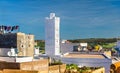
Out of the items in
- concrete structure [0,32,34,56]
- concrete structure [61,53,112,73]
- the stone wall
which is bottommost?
concrete structure [61,53,112,73]

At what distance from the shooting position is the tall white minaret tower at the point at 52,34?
3344 centimetres

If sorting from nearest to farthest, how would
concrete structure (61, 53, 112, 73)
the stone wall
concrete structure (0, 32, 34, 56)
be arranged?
the stone wall
concrete structure (61, 53, 112, 73)
concrete structure (0, 32, 34, 56)

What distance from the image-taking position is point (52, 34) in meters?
34.1

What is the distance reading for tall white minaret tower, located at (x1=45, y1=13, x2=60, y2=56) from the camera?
33.4 meters

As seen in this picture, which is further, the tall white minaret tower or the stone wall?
the tall white minaret tower

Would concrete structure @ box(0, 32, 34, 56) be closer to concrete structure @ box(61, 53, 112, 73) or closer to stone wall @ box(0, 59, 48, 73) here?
concrete structure @ box(61, 53, 112, 73)

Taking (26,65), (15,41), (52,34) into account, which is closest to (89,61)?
(52,34)

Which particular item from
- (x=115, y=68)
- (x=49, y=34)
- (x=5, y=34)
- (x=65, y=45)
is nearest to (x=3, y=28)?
(x=5, y=34)

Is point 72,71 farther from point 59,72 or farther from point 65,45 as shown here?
point 65,45

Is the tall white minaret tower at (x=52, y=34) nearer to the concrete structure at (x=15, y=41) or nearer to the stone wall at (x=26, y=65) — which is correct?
the concrete structure at (x=15, y=41)

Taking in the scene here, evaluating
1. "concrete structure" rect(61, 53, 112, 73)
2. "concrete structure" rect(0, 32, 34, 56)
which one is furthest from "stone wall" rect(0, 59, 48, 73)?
"concrete structure" rect(61, 53, 112, 73)

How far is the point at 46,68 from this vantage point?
21297 mm

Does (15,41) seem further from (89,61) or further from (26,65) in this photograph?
(26,65)

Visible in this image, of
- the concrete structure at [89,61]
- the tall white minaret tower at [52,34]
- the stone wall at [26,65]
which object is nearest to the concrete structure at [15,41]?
the tall white minaret tower at [52,34]
